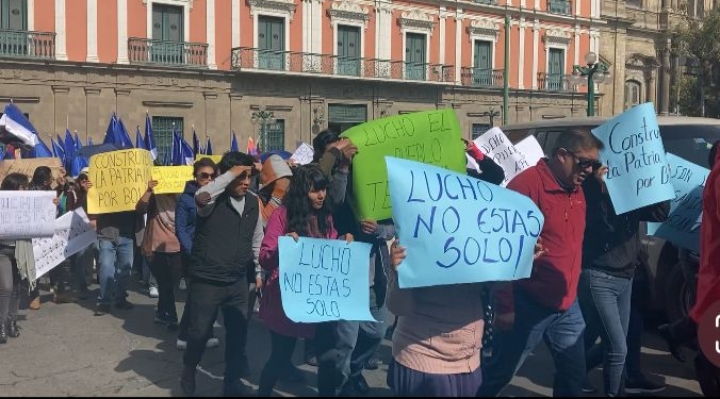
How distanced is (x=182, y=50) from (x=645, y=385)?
24853 mm

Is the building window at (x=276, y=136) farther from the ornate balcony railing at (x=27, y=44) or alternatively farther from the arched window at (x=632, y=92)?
the arched window at (x=632, y=92)

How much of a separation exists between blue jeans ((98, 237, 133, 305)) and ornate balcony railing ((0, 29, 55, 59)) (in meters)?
18.5

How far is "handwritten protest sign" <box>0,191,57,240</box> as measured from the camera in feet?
23.7

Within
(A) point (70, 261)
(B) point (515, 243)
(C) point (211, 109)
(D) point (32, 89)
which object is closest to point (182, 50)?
(C) point (211, 109)

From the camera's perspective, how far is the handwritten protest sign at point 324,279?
4.53m

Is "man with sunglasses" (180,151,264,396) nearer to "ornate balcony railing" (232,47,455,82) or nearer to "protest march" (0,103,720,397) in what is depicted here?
"protest march" (0,103,720,397)

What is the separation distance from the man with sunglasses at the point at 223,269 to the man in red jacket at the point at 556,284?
1.77m

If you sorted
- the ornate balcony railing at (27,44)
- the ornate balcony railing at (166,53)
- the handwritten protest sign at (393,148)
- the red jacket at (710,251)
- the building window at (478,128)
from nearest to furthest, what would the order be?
1. the red jacket at (710,251)
2. the handwritten protest sign at (393,148)
3. the ornate balcony railing at (27,44)
4. the ornate balcony railing at (166,53)
5. the building window at (478,128)

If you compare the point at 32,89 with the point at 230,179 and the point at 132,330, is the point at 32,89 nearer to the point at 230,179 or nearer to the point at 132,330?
the point at 132,330

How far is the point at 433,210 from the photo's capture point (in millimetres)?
3697

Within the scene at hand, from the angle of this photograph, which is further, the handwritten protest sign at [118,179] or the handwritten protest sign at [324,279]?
the handwritten protest sign at [118,179]

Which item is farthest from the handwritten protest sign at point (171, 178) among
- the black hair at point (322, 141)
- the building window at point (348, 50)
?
the building window at point (348, 50)

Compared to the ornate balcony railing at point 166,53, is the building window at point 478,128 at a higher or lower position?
lower

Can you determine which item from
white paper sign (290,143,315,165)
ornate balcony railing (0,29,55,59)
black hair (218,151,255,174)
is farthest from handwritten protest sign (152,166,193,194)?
ornate balcony railing (0,29,55,59)
